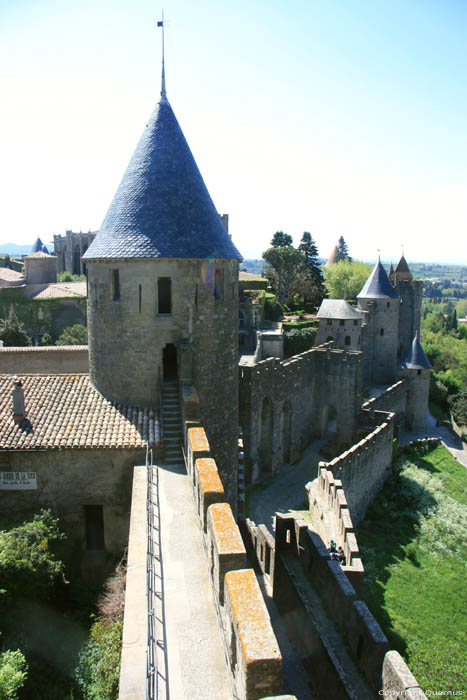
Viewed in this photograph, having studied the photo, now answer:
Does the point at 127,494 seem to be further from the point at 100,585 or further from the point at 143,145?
the point at 143,145

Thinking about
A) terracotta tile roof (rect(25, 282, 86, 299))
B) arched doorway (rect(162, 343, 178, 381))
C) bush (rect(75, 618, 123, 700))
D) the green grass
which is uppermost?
terracotta tile roof (rect(25, 282, 86, 299))

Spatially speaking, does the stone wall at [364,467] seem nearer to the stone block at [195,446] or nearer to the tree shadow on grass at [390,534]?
the tree shadow on grass at [390,534]

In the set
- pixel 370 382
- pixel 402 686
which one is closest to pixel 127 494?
pixel 402 686

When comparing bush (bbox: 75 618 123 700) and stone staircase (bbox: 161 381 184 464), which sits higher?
stone staircase (bbox: 161 381 184 464)

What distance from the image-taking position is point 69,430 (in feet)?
44.0

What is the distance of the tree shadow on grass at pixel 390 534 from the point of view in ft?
63.3

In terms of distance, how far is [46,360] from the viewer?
24938 mm

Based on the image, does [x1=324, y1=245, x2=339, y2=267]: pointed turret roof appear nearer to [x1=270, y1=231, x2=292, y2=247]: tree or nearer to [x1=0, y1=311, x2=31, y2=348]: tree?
[x1=270, y1=231, x2=292, y2=247]: tree

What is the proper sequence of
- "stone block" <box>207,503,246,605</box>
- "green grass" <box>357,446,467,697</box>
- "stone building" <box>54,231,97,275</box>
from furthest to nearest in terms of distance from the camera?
"stone building" <box>54,231,97,275</box>
"green grass" <box>357,446,467,697</box>
"stone block" <box>207,503,246,605</box>

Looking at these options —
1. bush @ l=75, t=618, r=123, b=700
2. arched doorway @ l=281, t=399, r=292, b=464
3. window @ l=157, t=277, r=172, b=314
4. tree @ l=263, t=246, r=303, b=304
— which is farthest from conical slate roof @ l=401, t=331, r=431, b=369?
bush @ l=75, t=618, r=123, b=700

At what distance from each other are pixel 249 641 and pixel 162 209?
37.2ft

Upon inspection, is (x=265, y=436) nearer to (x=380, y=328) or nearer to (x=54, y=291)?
(x=380, y=328)

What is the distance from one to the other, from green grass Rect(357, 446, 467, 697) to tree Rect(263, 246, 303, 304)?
3081cm

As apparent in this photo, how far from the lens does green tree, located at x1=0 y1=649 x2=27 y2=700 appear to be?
845cm
